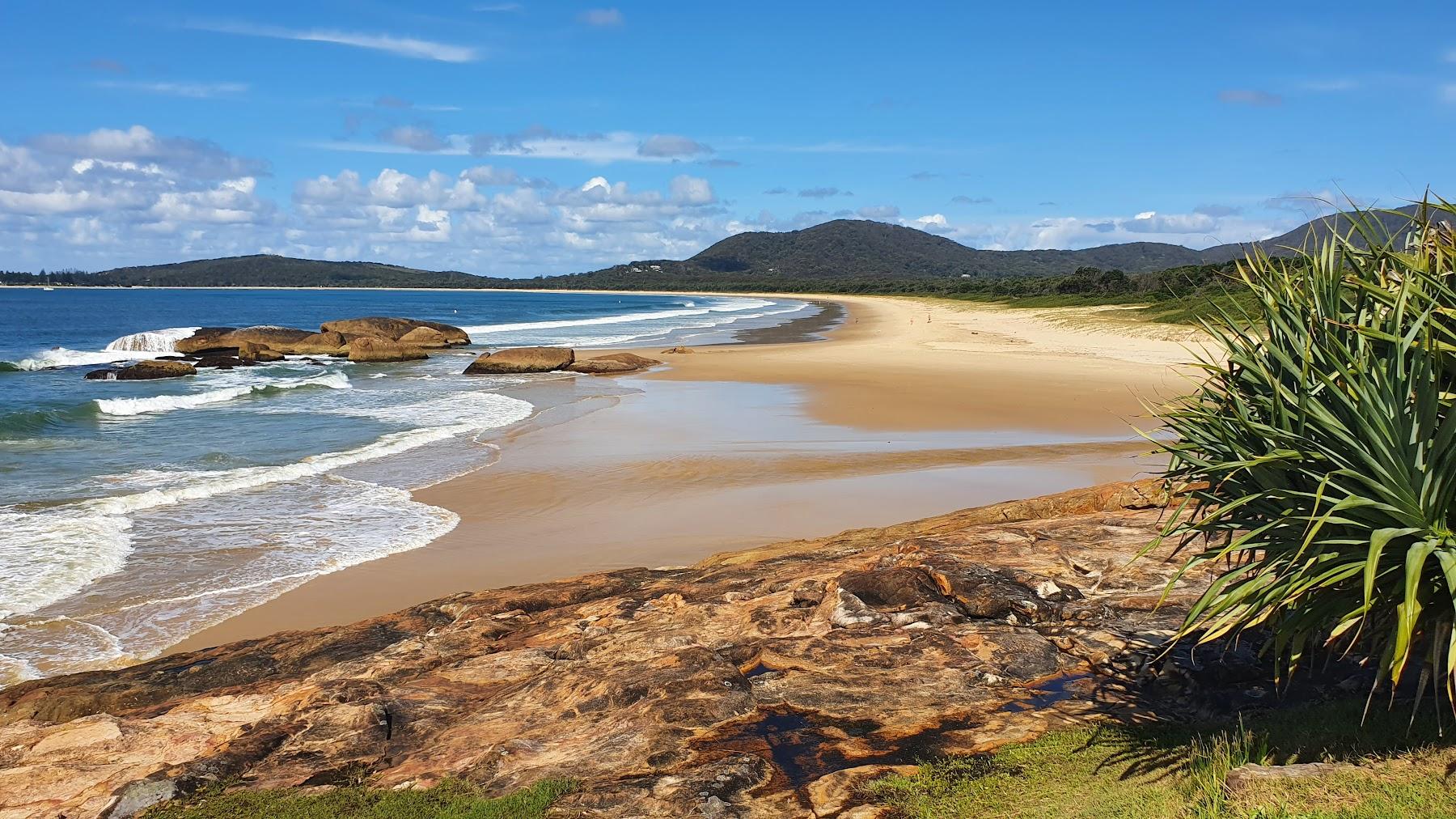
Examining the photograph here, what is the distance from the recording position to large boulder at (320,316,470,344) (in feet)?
142

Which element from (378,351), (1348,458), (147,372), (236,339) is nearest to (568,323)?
(236,339)

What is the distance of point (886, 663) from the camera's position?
18.9 ft

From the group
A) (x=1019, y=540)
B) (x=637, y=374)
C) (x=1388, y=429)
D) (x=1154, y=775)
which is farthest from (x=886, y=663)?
(x=637, y=374)

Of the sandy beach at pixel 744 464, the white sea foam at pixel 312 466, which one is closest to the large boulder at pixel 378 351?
the sandy beach at pixel 744 464

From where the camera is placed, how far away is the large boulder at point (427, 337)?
43.2m

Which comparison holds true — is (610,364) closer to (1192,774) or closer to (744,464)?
(744,464)

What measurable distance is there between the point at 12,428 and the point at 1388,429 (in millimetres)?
23896

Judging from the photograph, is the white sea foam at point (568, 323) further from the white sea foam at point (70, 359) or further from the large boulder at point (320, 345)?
the white sea foam at point (70, 359)

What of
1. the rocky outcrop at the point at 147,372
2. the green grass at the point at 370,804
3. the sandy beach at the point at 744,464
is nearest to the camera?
the green grass at the point at 370,804

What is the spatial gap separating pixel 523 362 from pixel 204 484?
1827 cm

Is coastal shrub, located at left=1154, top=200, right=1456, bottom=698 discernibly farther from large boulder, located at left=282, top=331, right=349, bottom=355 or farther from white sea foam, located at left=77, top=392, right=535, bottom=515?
large boulder, located at left=282, top=331, right=349, bottom=355

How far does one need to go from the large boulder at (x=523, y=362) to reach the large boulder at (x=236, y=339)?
39.7 ft

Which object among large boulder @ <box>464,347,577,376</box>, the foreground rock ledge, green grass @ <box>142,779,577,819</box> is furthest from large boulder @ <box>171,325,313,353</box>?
green grass @ <box>142,779,577,819</box>

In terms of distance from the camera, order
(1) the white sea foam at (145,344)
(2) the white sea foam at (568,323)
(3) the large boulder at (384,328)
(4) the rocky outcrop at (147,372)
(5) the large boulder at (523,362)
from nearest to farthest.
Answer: (4) the rocky outcrop at (147,372) < (5) the large boulder at (523,362) < (3) the large boulder at (384,328) < (1) the white sea foam at (145,344) < (2) the white sea foam at (568,323)
